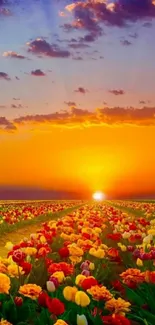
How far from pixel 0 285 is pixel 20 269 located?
1084mm

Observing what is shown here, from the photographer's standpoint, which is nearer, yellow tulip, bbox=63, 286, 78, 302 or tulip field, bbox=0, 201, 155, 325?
tulip field, bbox=0, 201, 155, 325

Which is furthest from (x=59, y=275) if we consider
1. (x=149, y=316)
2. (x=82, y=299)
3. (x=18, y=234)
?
(x=18, y=234)

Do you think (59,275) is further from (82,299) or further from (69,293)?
(82,299)

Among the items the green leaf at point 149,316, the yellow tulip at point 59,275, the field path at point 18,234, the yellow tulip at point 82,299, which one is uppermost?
the field path at point 18,234

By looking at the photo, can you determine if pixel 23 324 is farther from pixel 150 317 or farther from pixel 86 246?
pixel 86 246

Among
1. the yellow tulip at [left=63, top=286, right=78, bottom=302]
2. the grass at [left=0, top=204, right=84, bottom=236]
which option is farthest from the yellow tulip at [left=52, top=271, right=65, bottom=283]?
the grass at [left=0, top=204, right=84, bottom=236]

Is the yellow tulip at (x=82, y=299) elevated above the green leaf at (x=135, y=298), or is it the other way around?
the yellow tulip at (x=82, y=299)

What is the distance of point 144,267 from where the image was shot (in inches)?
322

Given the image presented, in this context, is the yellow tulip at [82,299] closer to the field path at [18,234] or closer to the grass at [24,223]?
the field path at [18,234]

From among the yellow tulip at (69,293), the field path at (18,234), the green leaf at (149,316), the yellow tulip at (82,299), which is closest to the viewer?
the yellow tulip at (82,299)

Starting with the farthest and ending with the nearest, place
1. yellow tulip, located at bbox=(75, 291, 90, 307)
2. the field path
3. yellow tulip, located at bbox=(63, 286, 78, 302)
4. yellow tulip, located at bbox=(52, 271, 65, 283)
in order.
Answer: the field path < yellow tulip, located at bbox=(52, 271, 65, 283) < yellow tulip, located at bbox=(63, 286, 78, 302) < yellow tulip, located at bbox=(75, 291, 90, 307)

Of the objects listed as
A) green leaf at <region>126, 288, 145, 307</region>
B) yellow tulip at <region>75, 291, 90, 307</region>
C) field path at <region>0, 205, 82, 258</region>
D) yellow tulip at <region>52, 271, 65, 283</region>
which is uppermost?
field path at <region>0, 205, 82, 258</region>

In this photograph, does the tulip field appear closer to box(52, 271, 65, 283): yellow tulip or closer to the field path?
box(52, 271, 65, 283): yellow tulip

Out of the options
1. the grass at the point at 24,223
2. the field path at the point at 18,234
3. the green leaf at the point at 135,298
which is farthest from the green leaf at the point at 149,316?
the grass at the point at 24,223
